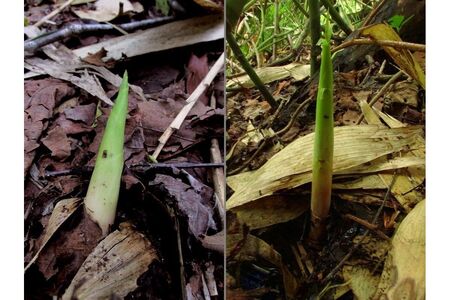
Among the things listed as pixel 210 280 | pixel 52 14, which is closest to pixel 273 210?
pixel 210 280

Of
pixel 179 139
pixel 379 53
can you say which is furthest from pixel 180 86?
pixel 379 53

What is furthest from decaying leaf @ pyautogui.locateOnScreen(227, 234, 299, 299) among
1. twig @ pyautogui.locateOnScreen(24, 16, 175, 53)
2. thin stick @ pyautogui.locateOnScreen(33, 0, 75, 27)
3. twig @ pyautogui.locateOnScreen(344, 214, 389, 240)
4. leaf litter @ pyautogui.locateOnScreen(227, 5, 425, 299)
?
thin stick @ pyautogui.locateOnScreen(33, 0, 75, 27)

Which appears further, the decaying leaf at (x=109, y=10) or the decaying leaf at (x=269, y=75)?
the decaying leaf at (x=109, y=10)

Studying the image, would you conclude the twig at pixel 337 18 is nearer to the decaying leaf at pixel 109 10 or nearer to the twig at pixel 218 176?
the twig at pixel 218 176

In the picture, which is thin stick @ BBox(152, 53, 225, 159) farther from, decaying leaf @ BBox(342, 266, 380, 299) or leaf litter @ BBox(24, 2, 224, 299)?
decaying leaf @ BBox(342, 266, 380, 299)

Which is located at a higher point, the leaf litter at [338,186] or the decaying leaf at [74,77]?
the decaying leaf at [74,77]

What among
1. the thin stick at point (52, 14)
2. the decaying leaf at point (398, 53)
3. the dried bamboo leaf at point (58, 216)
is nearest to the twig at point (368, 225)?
the decaying leaf at point (398, 53)
